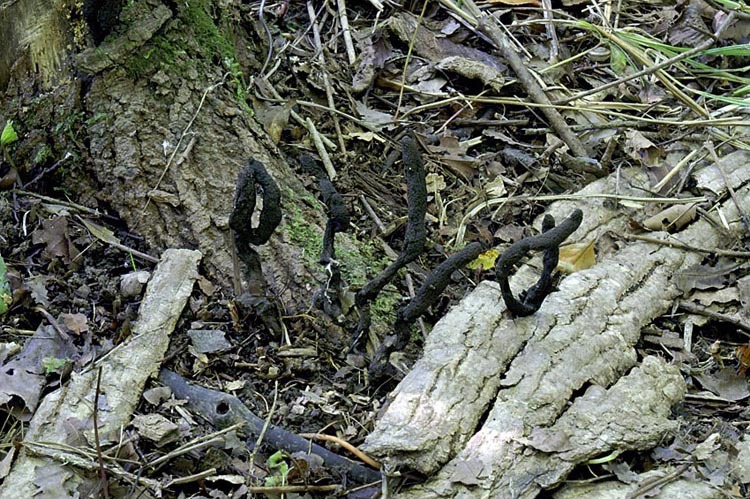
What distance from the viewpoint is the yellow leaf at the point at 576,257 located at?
122 inches

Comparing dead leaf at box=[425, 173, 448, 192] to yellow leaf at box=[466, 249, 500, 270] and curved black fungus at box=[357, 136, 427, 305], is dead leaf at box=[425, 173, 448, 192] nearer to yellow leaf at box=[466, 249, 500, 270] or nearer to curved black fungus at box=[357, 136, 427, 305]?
yellow leaf at box=[466, 249, 500, 270]

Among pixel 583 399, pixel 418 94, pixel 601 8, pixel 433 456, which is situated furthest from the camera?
pixel 601 8

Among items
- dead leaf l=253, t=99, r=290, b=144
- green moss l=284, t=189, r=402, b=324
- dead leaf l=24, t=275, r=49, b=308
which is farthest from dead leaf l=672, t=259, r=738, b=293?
dead leaf l=24, t=275, r=49, b=308

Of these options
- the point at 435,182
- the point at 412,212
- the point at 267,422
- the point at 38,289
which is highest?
the point at 38,289

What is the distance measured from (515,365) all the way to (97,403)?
1.26 metres

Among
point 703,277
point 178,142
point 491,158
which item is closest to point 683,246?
point 703,277

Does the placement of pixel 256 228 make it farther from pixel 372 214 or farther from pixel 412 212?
pixel 372 214

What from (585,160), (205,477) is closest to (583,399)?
(205,477)

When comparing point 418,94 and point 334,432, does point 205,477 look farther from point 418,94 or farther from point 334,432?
point 418,94

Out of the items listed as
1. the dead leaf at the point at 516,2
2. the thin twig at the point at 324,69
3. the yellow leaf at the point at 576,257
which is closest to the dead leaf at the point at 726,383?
the yellow leaf at the point at 576,257

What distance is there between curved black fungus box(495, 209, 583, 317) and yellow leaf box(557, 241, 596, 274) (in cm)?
Result: 41

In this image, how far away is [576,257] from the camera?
314 centimetres

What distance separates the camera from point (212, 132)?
3.03 m

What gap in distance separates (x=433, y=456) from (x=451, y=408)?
19 cm
